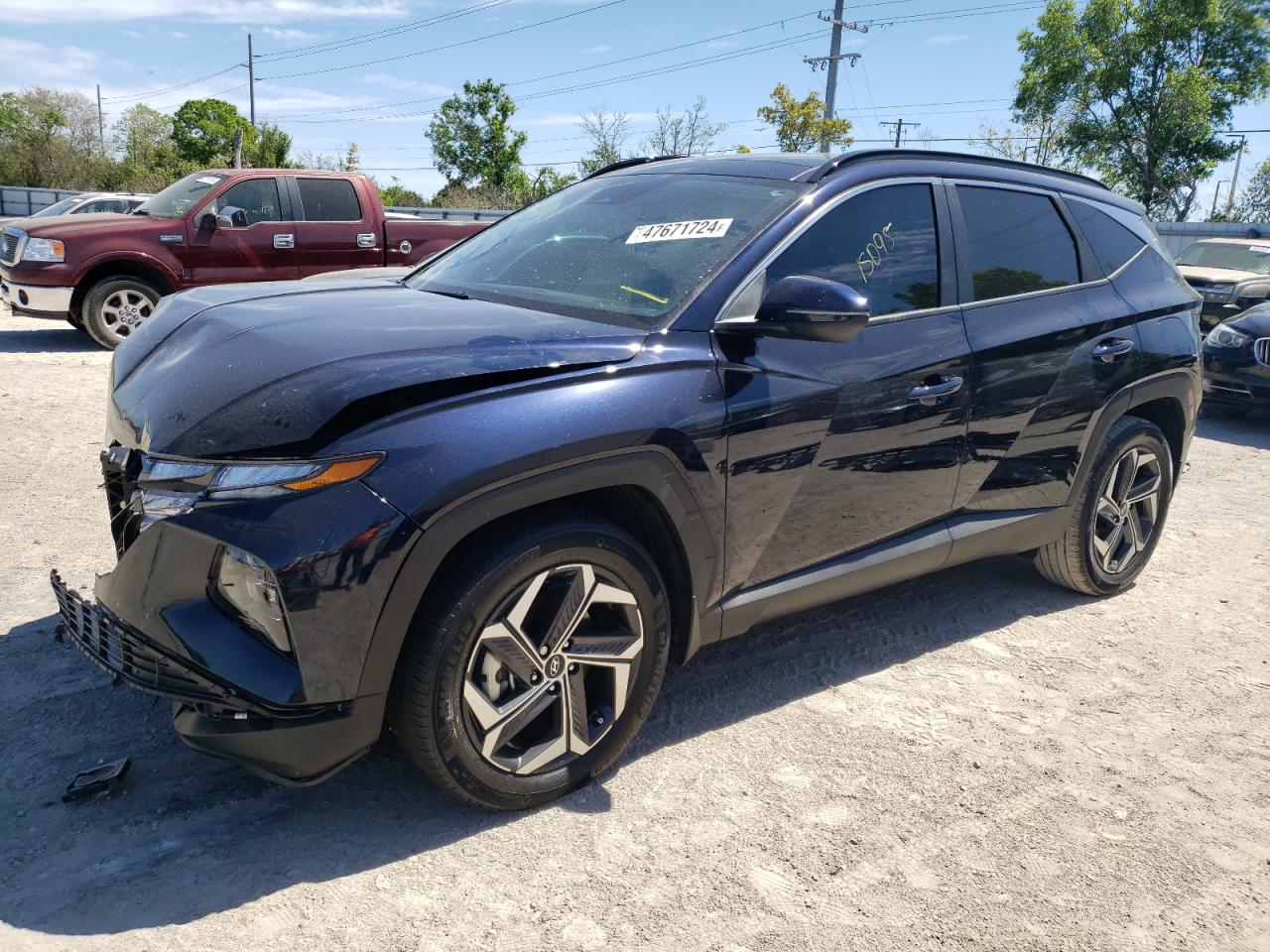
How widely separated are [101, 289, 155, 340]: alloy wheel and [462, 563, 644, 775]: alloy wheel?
9.06m

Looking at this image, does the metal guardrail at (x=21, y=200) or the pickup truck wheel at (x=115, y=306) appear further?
the metal guardrail at (x=21, y=200)

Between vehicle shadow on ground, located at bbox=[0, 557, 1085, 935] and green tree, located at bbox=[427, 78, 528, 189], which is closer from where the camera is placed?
vehicle shadow on ground, located at bbox=[0, 557, 1085, 935]

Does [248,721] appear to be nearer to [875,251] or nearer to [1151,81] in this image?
[875,251]

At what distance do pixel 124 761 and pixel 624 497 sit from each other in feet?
5.14

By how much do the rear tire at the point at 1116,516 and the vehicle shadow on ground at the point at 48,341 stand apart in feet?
30.6

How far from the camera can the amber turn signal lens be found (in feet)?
7.47

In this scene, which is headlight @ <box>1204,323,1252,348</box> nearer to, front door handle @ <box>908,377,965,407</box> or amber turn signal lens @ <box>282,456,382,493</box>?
front door handle @ <box>908,377,965,407</box>

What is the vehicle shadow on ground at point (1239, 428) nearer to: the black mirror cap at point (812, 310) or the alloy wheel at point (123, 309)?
the black mirror cap at point (812, 310)

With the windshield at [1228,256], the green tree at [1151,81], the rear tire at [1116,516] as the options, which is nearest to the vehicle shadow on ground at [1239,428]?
the windshield at [1228,256]

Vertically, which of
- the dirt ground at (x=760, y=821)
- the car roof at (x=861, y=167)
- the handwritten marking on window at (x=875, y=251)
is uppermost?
the car roof at (x=861, y=167)

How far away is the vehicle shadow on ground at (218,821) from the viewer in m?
2.37

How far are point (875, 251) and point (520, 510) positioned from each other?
1.63m

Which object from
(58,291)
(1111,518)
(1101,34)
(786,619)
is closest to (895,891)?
(786,619)

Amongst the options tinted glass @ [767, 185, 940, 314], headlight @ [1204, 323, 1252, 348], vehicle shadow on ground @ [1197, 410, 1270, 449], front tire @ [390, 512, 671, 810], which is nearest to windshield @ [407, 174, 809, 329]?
tinted glass @ [767, 185, 940, 314]
